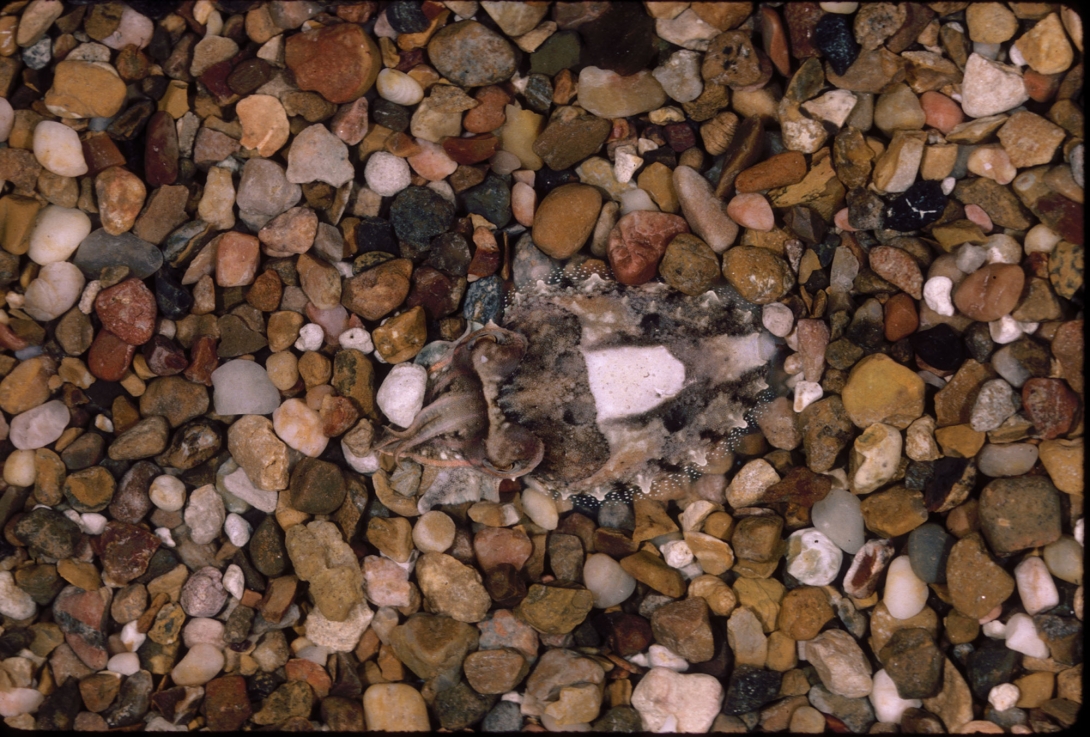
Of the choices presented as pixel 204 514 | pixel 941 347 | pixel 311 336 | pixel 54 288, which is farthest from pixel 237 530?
pixel 941 347

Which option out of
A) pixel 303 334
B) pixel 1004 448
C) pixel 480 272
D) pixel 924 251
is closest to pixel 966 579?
pixel 1004 448

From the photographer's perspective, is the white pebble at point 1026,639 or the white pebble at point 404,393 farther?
the white pebble at point 404,393

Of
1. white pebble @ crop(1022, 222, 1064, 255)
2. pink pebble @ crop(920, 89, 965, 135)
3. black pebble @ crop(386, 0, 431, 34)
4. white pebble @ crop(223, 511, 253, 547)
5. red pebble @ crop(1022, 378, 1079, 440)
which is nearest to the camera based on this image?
red pebble @ crop(1022, 378, 1079, 440)

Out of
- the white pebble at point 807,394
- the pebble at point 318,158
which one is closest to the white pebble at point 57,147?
the pebble at point 318,158

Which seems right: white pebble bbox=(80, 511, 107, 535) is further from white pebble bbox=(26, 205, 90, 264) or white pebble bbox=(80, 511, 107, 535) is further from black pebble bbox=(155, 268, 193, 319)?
white pebble bbox=(26, 205, 90, 264)

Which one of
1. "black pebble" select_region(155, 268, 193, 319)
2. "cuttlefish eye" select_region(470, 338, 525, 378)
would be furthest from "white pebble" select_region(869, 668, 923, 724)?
"black pebble" select_region(155, 268, 193, 319)

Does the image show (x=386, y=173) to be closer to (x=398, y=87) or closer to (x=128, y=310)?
(x=398, y=87)

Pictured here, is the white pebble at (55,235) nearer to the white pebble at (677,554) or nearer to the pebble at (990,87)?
the white pebble at (677,554)
